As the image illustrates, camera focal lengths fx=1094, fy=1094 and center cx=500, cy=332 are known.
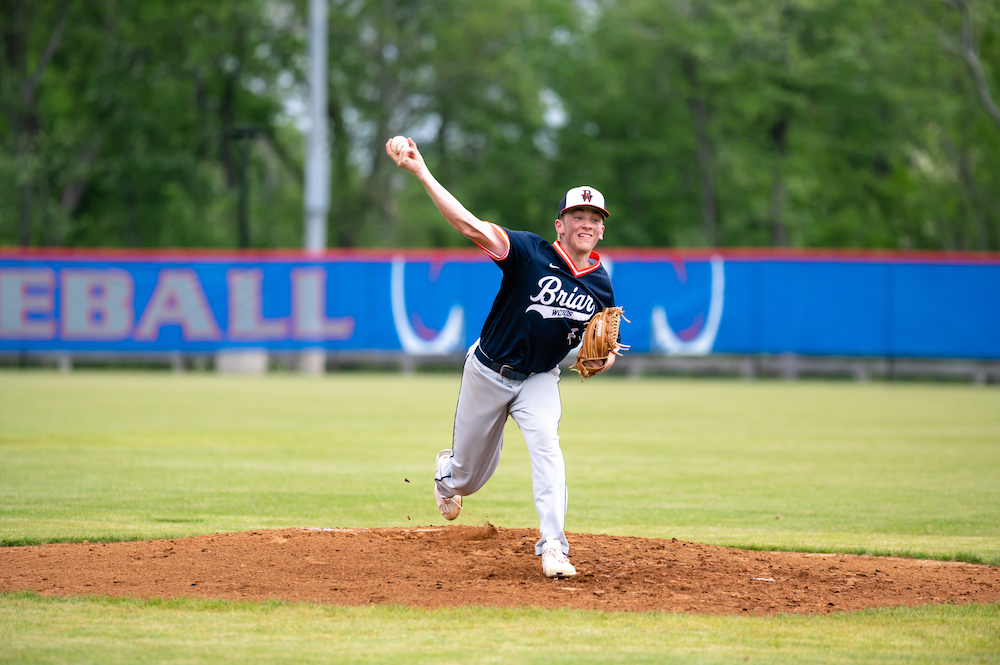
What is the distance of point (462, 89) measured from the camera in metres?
39.4

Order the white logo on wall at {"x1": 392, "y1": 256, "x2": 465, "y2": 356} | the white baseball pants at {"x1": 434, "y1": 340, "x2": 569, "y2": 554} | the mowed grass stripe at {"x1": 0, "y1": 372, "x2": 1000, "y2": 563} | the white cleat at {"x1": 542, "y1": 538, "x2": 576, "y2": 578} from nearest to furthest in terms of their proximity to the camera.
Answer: the white cleat at {"x1": 542, "y1": 538, "x2": 576, "y2": 578}, the white baseball pants at {"x1": 434, "y1": 340, "x2": 569, "y2": 554}, the mowed grass stripe at {"x1": 0, "y1": 372, "x2": 1000, "y2": 563}, the white logo on wall at {"x1": 392, "y1": 256, "x2": 465, "y2": 356}

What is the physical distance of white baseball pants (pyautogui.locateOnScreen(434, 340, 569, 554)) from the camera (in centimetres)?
563

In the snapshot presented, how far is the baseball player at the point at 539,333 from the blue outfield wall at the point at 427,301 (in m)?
18.3

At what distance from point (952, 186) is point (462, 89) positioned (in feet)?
55.4

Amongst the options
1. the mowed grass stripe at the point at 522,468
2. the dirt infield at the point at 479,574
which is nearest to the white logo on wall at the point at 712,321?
the mowed grass stripe at the point at 522,468

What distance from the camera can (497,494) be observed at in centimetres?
916

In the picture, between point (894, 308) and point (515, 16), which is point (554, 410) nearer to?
point (894, 308)

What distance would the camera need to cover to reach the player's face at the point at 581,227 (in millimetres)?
5742

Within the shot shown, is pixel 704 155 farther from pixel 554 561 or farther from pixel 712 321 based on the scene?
pixel 554 561

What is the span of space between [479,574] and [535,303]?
1.44m

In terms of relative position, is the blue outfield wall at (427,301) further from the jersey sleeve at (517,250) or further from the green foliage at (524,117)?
the jersey sleeve at (517,250)

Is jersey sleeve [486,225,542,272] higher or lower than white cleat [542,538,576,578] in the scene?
higher

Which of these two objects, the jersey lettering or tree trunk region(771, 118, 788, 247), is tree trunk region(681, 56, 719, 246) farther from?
the jersey lettering

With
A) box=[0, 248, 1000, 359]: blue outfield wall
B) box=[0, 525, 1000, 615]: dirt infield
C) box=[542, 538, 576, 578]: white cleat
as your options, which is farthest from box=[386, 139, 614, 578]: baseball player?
box=[0, 248, 1000, 359]: blue outfield wall
